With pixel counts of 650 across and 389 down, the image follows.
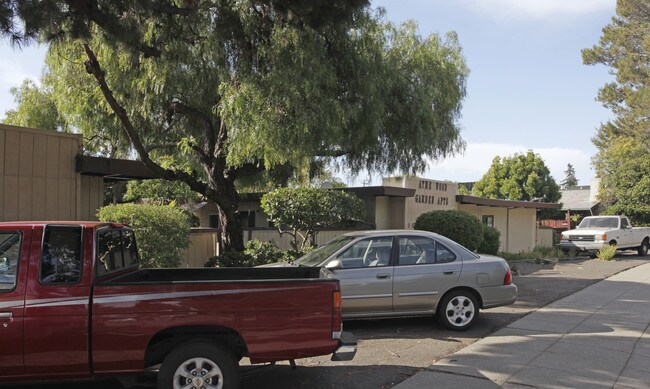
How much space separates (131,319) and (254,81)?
6.40m

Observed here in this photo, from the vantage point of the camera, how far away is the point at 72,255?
4770mm

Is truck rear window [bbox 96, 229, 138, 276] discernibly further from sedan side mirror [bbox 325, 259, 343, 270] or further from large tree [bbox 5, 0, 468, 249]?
large tree [bbox 5, 0, 468, 249]

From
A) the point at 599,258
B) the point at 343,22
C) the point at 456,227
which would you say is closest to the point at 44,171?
the point at 343,22

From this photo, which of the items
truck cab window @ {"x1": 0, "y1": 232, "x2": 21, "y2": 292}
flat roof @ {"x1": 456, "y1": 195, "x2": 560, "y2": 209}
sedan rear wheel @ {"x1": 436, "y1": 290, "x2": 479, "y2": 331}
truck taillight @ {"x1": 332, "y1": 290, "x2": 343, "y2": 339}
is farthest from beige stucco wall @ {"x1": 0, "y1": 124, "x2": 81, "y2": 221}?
flat roof @ {"x1": 456, "y1": 195, "x2": 560, "y2": 209}

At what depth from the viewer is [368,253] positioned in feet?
26.5

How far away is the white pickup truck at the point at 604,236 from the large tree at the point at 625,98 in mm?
6559

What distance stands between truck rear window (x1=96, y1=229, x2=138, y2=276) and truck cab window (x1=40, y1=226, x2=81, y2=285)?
7.6 inches

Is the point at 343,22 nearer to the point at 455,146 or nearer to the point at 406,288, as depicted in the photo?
the point at 406,288

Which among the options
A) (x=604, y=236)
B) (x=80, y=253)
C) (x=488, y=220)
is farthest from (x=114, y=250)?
(x=604, y=236)

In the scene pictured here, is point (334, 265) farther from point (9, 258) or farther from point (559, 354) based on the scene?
point (9, 258)

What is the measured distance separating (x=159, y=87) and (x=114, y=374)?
27.7 feet

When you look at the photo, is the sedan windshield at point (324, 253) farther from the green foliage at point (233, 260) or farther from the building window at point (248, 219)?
the building window at point (248, 219)

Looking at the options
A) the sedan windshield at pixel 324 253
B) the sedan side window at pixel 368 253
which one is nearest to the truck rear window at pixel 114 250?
the sedan windshield at pixel 324 253

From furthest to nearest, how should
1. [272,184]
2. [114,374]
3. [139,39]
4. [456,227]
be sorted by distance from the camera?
[272,184] < [456,227] < [139,39] < [114,374]
